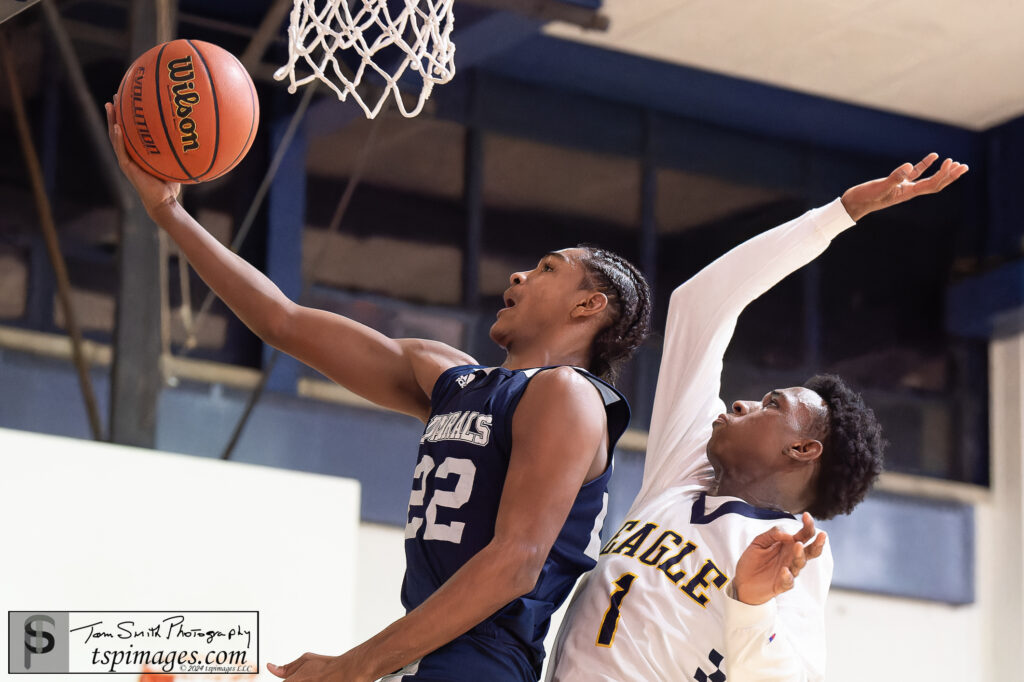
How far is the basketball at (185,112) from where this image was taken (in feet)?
8.25

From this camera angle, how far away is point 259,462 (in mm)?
6566

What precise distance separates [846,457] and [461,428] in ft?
3.08

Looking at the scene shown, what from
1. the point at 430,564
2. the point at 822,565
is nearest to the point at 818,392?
the point at 822,565

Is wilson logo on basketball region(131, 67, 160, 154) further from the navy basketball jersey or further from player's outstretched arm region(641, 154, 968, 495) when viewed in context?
player's outstretched arm region(641, 154, 968, 495)

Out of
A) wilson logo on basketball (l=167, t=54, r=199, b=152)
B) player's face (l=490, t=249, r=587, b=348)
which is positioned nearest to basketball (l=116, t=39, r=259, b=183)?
wilson logo on basketball (l=167, t=54, r=199, b=152)

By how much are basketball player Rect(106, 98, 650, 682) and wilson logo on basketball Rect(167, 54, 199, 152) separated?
11cm

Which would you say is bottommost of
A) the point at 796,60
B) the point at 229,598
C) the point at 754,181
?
the point at 229,598

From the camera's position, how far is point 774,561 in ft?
6.60

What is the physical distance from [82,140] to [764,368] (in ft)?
13.8

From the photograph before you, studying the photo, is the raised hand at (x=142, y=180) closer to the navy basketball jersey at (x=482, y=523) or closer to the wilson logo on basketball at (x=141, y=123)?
the wilson logo on basketball at (x=141, y=123)

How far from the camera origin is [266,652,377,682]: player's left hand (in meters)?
1.99

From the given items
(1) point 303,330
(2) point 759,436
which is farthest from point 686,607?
(1) point 303,330

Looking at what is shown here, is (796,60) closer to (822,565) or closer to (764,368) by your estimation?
(764,368)

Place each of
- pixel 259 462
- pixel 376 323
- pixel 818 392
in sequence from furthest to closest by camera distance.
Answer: pixel 376 323, pixel 259 462, pixel 818 392
